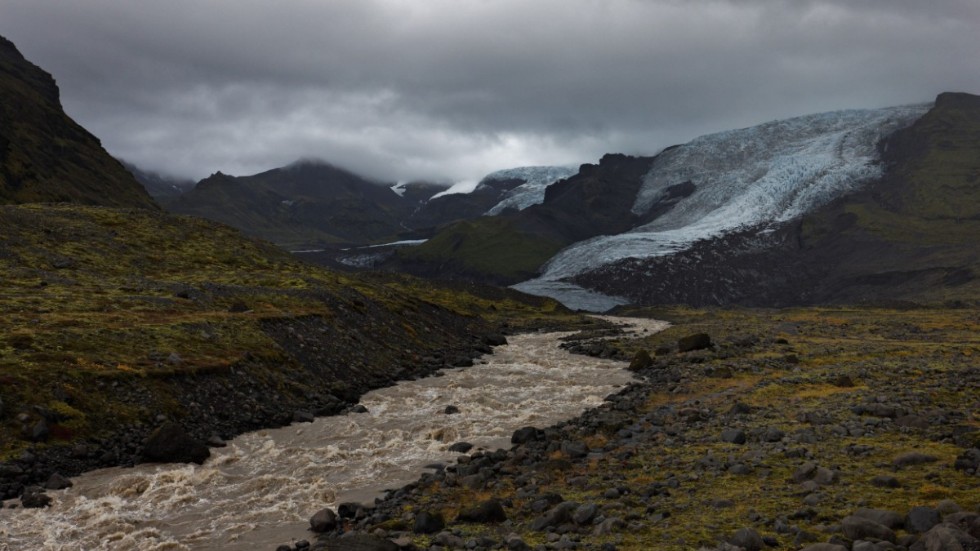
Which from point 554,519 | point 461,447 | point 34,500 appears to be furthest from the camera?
point 461,447

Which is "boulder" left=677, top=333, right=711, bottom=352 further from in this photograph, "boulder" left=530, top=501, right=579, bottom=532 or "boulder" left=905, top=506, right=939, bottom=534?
"boulder" left=905, top=506, right=939, bottom=534

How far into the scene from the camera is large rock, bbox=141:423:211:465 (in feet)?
86.7

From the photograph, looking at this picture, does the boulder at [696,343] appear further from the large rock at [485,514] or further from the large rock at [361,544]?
the large rock at [361,544]

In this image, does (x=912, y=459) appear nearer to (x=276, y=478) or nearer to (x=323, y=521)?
(x=323, y=521)

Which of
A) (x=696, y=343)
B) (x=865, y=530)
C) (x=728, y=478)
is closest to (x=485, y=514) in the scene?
(x=728, y=478)

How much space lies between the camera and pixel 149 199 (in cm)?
19450

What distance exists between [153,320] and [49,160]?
504ft

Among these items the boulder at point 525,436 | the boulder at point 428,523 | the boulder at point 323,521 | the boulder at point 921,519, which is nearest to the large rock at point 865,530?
the boulder at point 921,519

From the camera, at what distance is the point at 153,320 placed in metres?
43.4

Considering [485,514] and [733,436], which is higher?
[485,514]

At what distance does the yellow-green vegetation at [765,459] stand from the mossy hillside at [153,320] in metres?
17.8

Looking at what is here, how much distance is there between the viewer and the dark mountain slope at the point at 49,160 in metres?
138

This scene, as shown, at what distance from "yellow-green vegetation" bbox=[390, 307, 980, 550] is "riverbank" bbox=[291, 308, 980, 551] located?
7 centimetres

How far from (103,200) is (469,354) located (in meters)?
139
